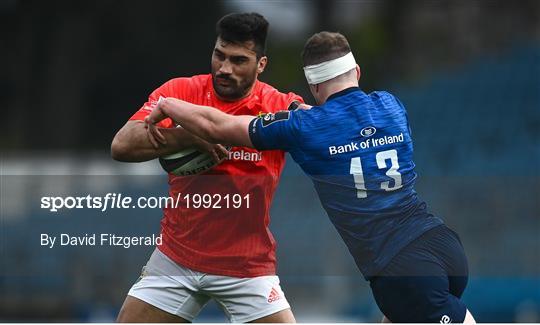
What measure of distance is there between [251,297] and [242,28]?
1.34 metres

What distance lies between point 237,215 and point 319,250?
3782mm

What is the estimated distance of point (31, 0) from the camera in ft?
69.4

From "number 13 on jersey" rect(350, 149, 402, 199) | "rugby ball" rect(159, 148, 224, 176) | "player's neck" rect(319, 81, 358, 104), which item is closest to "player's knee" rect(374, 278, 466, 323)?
"number 13 on jersey" rect(350, 149, 402, 199)

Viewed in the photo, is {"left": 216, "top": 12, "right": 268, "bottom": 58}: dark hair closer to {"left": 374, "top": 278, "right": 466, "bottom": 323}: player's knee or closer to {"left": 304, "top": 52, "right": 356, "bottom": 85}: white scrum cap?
{"left": 304, "top": 52, "right": 356, "bottom": 85}: white scrum cap

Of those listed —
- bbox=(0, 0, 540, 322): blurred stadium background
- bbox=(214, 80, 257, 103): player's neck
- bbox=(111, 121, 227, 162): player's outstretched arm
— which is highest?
bbox=(214, 80, 257, 103): player's neck

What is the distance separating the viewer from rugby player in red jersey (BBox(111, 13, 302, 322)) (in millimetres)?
5707

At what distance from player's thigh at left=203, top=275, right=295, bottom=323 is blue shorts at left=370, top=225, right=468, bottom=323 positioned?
600 millimetres

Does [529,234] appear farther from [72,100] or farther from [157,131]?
[72,100]

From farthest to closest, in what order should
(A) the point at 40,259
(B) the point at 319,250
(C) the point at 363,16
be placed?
(C) the point at 363,16
(A) the point at 40,259
(B) the point at 319,250

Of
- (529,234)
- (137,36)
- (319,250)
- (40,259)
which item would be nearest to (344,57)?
(319,250)

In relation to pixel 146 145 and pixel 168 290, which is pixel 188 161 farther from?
pixel 168 290

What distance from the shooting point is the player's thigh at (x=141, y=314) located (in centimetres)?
579

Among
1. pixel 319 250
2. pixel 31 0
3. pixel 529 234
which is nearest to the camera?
pixel 319 250

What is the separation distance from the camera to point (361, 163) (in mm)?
5328
